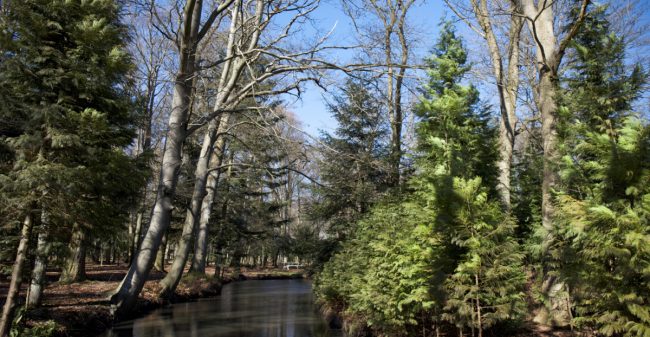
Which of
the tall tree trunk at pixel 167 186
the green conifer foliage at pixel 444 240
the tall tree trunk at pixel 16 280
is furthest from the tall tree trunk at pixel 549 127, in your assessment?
the tall tree trunk at pixel 16 280

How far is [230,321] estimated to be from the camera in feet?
43.9

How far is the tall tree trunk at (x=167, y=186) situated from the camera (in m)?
9.76

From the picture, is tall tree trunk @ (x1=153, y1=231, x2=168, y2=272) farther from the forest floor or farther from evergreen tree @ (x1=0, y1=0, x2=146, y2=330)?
evergreen tree @ (x1=0, y1=0, x2=146, y2=330)

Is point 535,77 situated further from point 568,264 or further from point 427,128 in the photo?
point 568,264

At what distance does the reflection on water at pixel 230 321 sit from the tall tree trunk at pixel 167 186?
1007 millimetres

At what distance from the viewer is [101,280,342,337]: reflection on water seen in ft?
36.2

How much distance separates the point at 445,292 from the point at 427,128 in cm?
360

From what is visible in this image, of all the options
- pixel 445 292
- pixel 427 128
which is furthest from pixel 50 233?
pixel 427 128

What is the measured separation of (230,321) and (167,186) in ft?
17.4

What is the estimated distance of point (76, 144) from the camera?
24.4ft

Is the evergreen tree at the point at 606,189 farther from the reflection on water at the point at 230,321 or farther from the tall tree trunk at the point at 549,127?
the reflection on water at the point at 230,321

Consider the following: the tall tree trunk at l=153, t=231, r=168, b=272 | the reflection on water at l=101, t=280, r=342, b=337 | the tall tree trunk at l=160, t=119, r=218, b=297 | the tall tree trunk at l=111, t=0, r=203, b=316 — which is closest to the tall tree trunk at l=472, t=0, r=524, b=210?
the reflection on water at l=101, t=280, r=342, b=337

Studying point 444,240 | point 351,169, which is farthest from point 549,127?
point 351,169

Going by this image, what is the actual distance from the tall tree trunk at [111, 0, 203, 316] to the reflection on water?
1.01 metres
